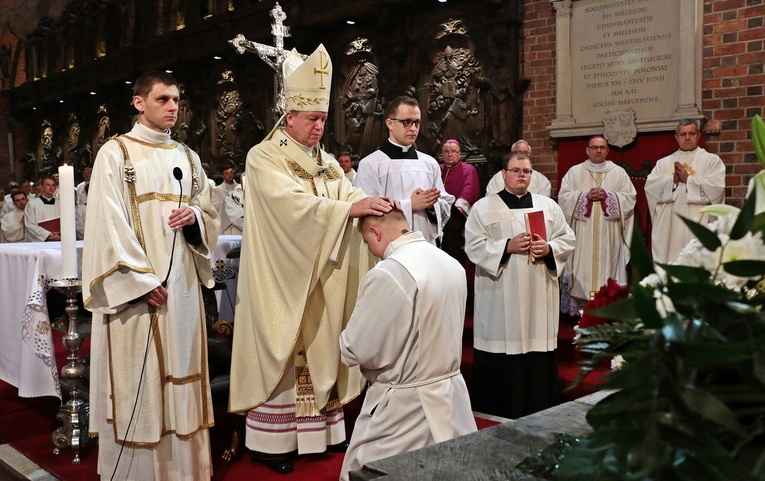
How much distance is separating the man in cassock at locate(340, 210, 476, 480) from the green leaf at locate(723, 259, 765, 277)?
1799 mm

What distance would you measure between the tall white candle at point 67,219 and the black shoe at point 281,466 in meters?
1.43

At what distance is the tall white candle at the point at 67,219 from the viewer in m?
3.53

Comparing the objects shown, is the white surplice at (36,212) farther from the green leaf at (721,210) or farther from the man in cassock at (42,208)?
the green leaf at (721,210)

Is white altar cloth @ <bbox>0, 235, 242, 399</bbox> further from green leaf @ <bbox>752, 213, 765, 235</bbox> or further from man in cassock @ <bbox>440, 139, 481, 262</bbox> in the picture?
green leaf @ <bbox>752, 213, 765, 235</bbox>

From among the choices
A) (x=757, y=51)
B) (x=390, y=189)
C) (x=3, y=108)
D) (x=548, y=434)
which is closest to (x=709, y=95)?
(x=757, y=51)

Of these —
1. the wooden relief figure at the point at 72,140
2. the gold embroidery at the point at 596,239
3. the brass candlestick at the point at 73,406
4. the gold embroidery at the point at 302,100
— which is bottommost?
the brass candlestick at the point at 73,406

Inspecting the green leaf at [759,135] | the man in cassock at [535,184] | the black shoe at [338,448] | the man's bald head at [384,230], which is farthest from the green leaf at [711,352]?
→ the man in cassock at [535,184]

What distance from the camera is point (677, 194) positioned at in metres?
6.63

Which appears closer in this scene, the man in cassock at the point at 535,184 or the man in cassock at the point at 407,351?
the man in cassock at the point at 407,351

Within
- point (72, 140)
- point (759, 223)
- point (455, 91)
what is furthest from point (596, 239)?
point (72, 140)

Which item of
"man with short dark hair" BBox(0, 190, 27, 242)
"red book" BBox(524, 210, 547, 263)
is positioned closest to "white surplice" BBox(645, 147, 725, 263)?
"red book" BBox(524, 210, 547, 263)

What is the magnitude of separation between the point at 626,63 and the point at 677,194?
5.25 ft

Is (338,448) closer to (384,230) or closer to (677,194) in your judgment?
(384,230)

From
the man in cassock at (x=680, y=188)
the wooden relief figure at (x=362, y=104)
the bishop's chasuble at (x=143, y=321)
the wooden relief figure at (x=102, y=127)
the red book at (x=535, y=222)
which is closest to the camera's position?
the bishop's chasuble at (x=143, y=321)
